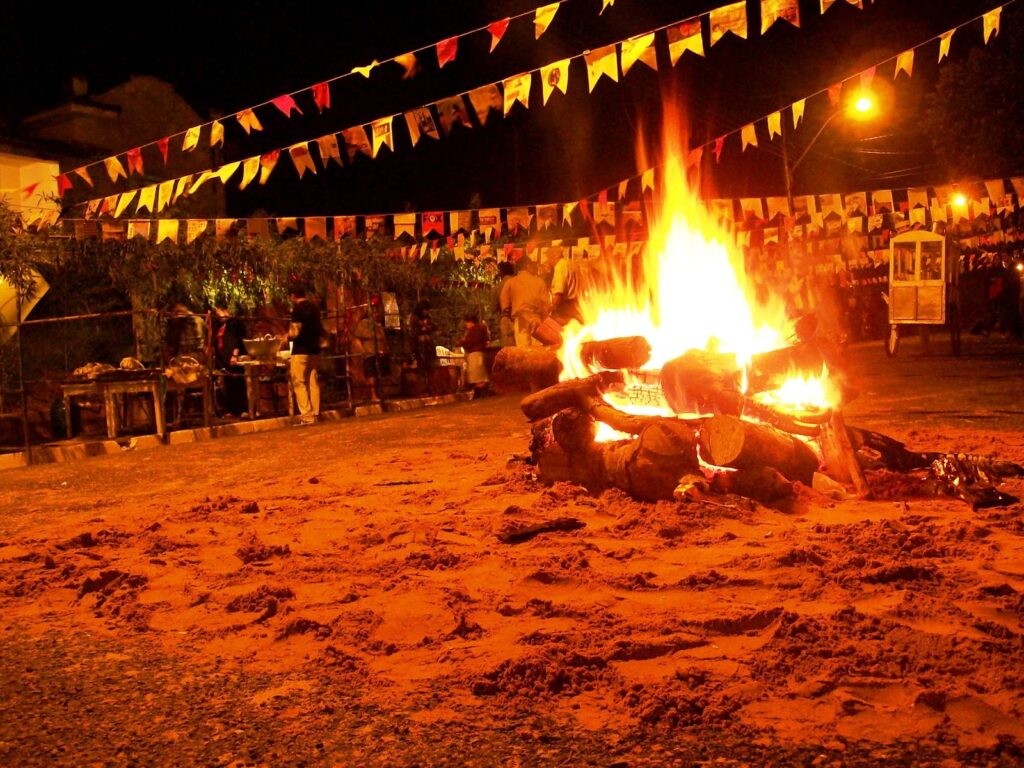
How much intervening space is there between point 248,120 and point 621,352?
5.98m

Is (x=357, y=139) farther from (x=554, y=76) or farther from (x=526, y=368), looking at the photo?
(x=526, y=368)

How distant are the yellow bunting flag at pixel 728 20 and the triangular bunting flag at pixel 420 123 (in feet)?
11.9

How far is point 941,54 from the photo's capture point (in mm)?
9344

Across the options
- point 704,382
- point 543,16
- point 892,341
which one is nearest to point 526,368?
point 704,382

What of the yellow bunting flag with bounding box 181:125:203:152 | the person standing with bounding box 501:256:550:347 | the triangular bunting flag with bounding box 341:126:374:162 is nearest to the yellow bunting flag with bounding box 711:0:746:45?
the triangular bunting flag with bounding box 341:126:374:162

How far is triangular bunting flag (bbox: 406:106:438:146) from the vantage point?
1057 cm

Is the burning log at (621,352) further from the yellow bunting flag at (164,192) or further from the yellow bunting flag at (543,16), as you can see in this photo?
the yellow bunting flag at (164,192)

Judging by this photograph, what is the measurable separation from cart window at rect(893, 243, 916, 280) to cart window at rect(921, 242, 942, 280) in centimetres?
24

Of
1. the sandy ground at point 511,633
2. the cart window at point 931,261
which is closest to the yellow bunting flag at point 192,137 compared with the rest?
the sandy ground at point 511,633

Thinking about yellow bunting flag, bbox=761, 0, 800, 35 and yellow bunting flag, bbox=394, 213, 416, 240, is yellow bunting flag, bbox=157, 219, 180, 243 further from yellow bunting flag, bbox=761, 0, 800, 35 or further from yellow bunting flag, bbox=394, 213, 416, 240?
yellow bunting flag, bbox=761, 0, 800, 35

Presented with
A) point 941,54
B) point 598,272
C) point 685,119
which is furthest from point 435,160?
A: point 941,54

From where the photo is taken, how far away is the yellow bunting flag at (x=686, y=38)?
28.1ft

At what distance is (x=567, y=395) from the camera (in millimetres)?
6129

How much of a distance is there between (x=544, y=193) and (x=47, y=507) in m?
25.9
